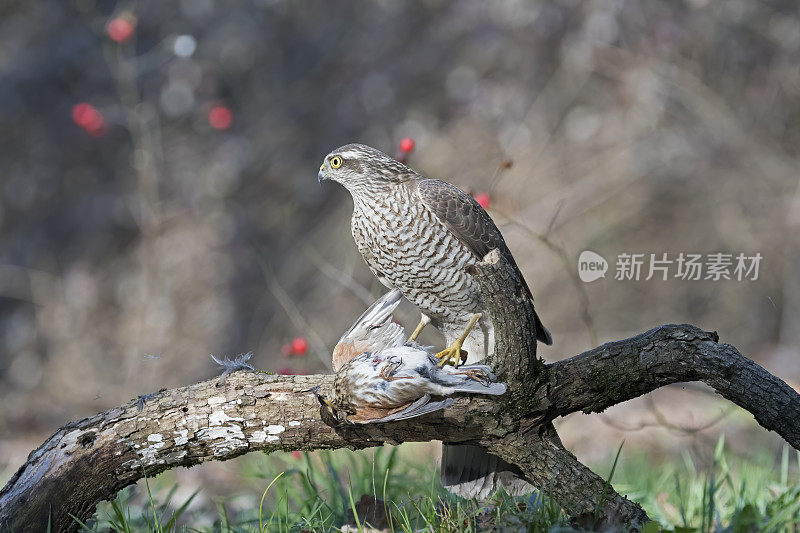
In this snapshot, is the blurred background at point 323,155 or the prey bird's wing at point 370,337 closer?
the prey bird's wing at point 370,337

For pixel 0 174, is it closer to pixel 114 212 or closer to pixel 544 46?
pixel 114 212

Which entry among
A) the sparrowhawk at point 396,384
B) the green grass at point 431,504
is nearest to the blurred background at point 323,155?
the green grass at point 431,504

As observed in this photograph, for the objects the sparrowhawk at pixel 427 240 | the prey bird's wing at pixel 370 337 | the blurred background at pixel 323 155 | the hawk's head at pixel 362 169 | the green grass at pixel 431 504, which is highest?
the blurred background at pixel 323 155

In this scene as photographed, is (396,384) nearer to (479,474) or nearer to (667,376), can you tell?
(479,474)

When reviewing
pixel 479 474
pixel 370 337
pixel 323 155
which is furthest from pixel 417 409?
pixel 323 155

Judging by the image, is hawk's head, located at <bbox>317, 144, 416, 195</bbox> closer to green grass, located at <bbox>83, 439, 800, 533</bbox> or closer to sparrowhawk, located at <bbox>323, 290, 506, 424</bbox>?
sparrowhawk, located at <bbox>323, 290, 506, 424</bbox>

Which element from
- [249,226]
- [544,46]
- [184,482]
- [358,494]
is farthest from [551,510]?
[544,46]

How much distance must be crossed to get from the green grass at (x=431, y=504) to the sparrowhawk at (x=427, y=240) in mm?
116

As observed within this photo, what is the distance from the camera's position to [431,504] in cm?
239

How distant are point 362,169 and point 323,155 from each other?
13.7ft

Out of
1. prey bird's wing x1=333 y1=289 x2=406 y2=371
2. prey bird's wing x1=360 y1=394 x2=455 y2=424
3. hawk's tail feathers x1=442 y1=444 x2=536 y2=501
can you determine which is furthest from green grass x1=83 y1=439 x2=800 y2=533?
prey bird's wing x1=333 y1=289 x2=406 y2=371

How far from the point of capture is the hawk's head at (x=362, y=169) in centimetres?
252

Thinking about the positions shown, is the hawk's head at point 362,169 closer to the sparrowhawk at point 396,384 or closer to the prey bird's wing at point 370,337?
the prey bird's wing at point 370,337

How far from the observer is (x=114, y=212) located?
6.82 meters
